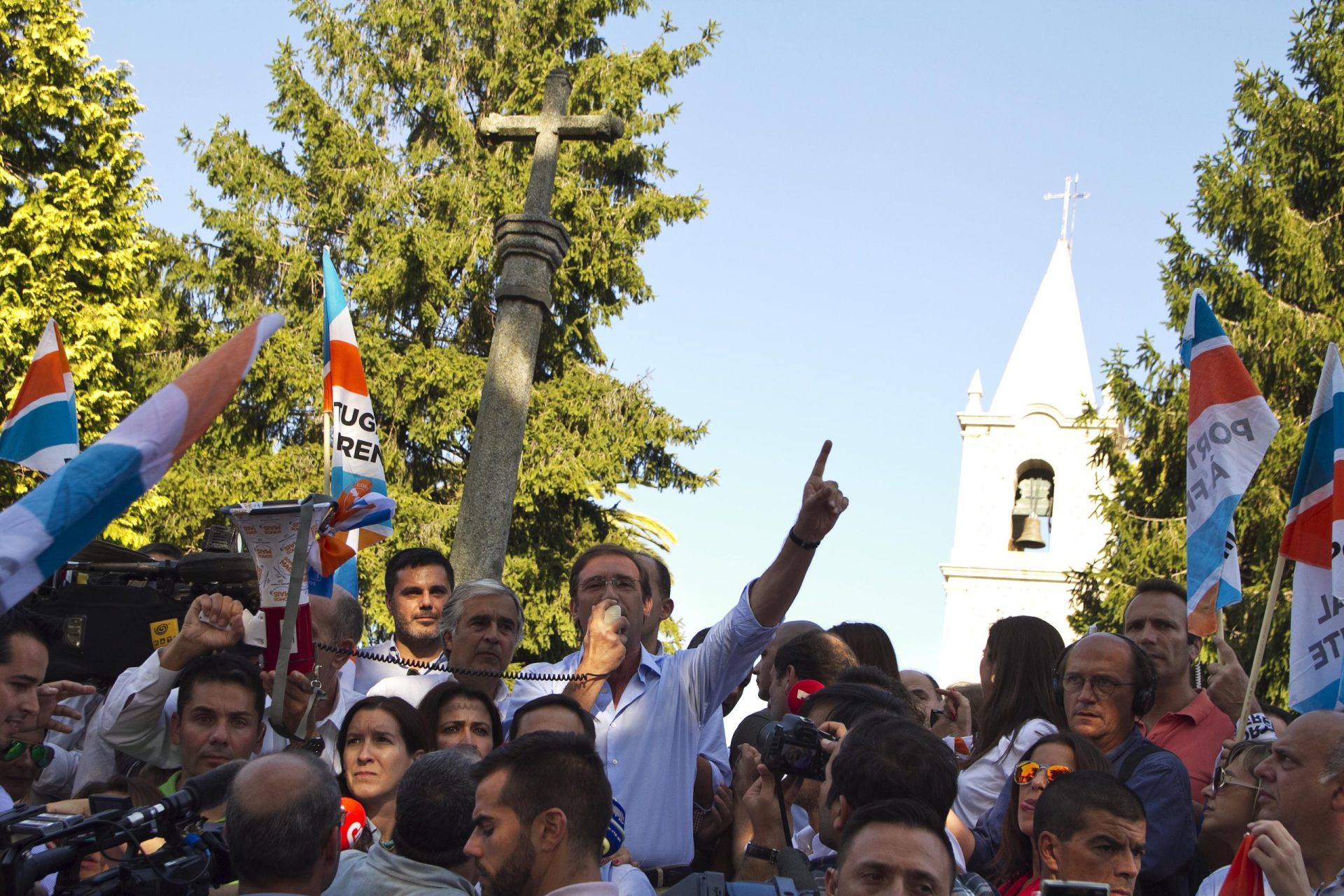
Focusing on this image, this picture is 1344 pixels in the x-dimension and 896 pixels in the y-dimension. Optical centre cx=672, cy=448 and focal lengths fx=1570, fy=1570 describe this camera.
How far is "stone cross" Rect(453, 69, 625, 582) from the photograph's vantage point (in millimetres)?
9102

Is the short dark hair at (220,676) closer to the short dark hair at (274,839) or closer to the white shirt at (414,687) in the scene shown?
the white shirt at (414,687)

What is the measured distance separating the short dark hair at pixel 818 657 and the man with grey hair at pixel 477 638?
1106mm

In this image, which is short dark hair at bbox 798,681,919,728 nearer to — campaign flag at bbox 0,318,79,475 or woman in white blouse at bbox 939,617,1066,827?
woman in white blouse at bbox 939,617,1066,827

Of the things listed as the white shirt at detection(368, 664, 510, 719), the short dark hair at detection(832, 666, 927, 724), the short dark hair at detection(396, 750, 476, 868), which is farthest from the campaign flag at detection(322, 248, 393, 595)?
Result: the short dark hair at detection(396, 750, 476, 868)

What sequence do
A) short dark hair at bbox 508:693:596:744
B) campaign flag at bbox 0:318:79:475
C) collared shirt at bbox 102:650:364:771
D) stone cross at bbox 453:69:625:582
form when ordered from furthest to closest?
stone cross at bbox 453:69:625:582, campaign flag at bbox 0:318:79:475, collared shirt at bbox 102:650:364:771, short dark hair at bbox 508:693:596:744

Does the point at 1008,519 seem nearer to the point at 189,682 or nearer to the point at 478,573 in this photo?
the point at 478,573

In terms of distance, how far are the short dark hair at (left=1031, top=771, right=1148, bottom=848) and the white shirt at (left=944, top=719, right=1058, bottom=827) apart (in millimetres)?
940

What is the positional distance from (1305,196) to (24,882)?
74.1 ft

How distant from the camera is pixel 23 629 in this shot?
5.07m

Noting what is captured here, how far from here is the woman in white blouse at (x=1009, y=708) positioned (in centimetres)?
535

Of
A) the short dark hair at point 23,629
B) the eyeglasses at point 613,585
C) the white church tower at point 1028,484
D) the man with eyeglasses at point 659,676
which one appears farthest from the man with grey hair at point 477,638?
the white church tower at point 1028,484

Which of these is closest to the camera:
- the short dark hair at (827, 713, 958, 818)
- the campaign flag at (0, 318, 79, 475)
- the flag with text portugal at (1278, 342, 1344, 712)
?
the short dark hair at (827, 713, 958, 818)

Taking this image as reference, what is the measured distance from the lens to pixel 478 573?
9039mm

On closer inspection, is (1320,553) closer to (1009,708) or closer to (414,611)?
(1009,708)
